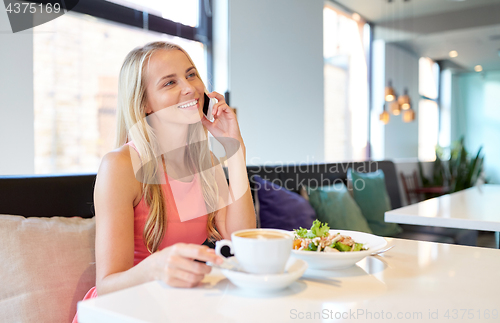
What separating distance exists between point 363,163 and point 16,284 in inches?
115

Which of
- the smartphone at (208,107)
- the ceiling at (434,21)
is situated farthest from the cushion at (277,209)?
the ceiling at (434,21)

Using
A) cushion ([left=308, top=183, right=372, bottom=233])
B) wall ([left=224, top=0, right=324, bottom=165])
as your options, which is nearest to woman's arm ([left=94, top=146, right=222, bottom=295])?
cushion ([left=308, top=183, right=372, bottom=233])

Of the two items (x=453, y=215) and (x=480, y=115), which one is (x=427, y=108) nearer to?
(x=480, y=115)

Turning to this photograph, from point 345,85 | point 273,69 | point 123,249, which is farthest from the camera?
point 345,85

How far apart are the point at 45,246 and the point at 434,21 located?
6.59 m

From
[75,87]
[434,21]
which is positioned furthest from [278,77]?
[434,21]

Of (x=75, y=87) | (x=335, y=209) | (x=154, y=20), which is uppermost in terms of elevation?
(x=154, y=20)

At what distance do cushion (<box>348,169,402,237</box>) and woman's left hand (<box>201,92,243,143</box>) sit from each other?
199 centimetres

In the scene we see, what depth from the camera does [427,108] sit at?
830 centimetres

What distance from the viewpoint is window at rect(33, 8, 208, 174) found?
7.52 feet

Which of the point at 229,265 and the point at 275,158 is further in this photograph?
the point at 275,158

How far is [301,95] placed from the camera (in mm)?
4191

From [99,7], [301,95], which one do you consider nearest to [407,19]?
[301,95]

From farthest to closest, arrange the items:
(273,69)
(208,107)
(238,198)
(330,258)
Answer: (273,69)
(208,107)
(238,198)
(330,258)
